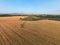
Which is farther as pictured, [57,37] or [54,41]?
[57,37]

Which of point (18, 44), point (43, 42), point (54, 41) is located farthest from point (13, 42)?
point (54, 41)

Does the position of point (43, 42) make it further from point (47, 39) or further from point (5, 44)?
point (5, 44)

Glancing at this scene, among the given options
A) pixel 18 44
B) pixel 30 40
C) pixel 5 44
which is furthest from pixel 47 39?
pixel 5 44

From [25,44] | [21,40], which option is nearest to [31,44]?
[25,44]

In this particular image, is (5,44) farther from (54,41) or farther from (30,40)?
(54,41)

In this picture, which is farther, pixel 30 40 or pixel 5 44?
pixel 30 40

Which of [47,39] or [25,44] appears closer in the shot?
[25,44]

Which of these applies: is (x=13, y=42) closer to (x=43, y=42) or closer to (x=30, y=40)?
(x=30, y=40)
